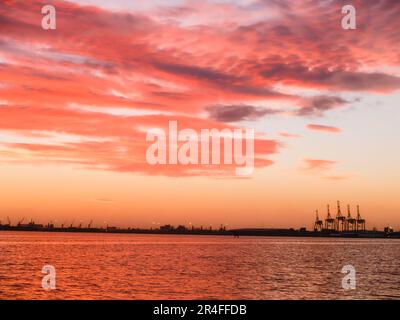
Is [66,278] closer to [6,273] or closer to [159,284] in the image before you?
[6,273]

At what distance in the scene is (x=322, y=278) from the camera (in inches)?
2660
